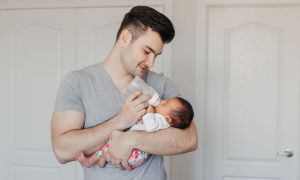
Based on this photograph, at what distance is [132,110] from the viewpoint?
119 centimetres

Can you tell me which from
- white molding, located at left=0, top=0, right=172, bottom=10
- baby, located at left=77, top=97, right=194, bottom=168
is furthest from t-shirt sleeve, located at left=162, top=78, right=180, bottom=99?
white molding, located at left=0, top=0, right=172, bottom=10

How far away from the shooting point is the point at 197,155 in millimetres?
2488

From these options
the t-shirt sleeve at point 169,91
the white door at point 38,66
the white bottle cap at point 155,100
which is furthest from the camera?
the white door at point 38,66

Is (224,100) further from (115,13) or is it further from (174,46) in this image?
(115,13)

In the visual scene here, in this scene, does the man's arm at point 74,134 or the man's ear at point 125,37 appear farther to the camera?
the man's ear at point 125,37

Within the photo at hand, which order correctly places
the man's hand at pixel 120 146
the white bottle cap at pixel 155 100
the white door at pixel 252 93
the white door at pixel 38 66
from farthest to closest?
the white door at pixel 38 66
the white door at pixel 252 93
the white bottle cap at pixel 155 100
the man's hand at pixel 120 146

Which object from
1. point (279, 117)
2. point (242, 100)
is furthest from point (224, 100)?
point (279, 117)

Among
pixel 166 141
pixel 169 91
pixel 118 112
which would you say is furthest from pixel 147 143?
pixel 169 91

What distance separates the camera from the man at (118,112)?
119 cm

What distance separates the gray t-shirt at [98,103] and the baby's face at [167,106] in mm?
136

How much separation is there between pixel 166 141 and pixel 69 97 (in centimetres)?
39

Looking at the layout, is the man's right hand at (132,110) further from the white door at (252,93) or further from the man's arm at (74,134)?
the white door at (252,93)

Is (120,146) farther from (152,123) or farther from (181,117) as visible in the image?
(181,117)

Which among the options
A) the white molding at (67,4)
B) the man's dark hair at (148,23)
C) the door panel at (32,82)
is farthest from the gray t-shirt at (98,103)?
the door panel at (32,82)
